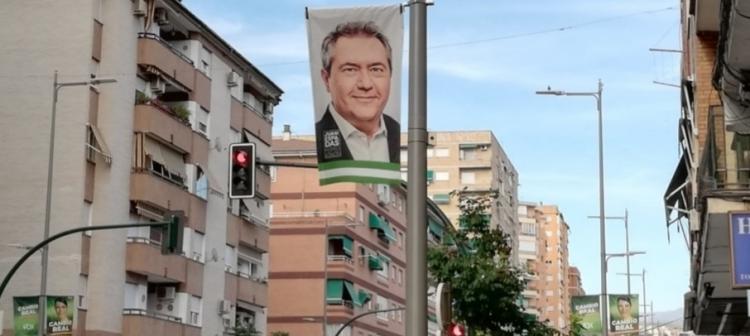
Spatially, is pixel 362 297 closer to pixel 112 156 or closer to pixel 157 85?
pixel 157 85

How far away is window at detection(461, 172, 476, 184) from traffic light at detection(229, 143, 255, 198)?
109 m

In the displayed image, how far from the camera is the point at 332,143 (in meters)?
11.0

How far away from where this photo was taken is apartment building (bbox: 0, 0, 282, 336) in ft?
147

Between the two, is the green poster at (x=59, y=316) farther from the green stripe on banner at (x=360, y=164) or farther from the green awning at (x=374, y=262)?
the green awning at (x=374, y=262)

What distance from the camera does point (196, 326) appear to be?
170 feet

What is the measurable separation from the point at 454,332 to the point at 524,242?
147489 millimetres

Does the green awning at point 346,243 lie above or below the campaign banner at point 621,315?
above

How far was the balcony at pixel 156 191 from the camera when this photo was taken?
4731 centimetres

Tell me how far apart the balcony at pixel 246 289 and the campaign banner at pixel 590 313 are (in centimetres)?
2127

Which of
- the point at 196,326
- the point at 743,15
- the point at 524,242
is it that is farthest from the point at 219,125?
the point at 524,242

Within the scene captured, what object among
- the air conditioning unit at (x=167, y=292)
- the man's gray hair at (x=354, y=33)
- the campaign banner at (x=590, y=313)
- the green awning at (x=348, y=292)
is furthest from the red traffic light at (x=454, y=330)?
the green awning at (x=348, y=292)

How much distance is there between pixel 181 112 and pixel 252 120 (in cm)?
863

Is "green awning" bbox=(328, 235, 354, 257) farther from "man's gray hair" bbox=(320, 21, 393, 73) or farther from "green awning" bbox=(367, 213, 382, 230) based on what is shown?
"man's gray hair" bbox=(320, 21, 393, 73)

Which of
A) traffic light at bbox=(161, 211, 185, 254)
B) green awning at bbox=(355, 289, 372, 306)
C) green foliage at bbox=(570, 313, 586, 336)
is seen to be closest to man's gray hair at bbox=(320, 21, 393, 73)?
traffic light at bbox=(161, 211, 185, 254)
